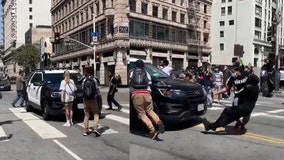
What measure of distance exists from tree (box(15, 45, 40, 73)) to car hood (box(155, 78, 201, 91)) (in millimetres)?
1725

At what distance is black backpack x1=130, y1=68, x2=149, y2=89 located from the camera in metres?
1.53

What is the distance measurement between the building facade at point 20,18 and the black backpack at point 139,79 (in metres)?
1.39

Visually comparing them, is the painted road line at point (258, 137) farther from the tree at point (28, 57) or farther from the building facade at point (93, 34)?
the tree at point (28, 57)

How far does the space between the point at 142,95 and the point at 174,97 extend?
160 mm

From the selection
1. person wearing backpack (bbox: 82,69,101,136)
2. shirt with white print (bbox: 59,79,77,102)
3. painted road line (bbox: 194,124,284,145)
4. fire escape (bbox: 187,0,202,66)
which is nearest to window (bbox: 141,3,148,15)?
fire escape (bbox: 187,0,202,66)

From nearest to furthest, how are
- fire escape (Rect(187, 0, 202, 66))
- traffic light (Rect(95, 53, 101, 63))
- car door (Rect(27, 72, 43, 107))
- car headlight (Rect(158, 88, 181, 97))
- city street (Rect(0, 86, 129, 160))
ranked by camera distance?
car headlight (Rect(158, 88, 181, 97)) → fire escape (Rect(187, 0, 202, 66)) → traffic light (Rect(95, 53, 101, 63)) → car door (Rect(27, 72, 43, 107)) → city street (Rect(0, 86, 129, 160))

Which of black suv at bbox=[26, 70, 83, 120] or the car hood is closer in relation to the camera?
the car hood

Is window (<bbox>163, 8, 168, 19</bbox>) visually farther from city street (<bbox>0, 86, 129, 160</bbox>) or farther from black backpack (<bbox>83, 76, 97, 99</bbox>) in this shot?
city street (<bbox>0, 86, 129, 160</bbox>)

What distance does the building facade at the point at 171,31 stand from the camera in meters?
1.60

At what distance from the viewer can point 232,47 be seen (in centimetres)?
164

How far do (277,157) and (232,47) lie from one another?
54 centimetres

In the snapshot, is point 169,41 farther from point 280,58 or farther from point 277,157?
point 277,157

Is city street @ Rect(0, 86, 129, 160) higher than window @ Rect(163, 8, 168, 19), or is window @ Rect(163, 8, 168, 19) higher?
window @ Rect(163, 8, 168, 19)

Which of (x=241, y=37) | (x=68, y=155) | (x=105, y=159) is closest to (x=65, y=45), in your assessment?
(x=241, y=37)
